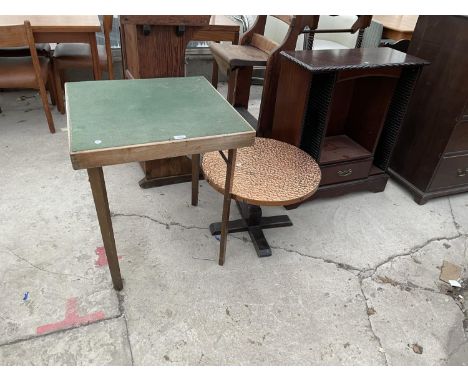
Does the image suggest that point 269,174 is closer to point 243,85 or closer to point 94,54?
point 243,85

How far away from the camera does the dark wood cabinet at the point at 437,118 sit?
1983 millimetres

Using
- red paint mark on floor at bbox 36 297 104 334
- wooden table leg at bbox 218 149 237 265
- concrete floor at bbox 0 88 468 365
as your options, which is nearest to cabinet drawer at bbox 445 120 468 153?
concrete floor at bbox 0 88 468 365

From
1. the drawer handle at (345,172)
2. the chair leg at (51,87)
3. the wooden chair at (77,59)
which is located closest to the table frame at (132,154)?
the drawer handle at (345,172)

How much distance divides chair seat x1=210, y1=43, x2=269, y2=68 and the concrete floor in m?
0.84

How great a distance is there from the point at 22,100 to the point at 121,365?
9.90ft

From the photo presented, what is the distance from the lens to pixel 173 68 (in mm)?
2062

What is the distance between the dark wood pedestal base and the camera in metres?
1.94

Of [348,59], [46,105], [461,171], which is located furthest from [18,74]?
[461,171]

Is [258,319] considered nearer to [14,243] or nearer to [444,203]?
[14,243]

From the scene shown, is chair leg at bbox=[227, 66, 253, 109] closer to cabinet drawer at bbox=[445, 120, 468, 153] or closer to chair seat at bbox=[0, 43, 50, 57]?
cabinet drawer at bbox=[445, 120, 468, 153]

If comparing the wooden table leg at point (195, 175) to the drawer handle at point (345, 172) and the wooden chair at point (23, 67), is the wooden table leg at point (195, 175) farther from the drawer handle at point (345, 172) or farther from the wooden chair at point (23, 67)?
the wooden chair at point (23, 67)

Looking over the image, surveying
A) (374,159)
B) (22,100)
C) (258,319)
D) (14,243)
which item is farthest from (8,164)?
(374,159)

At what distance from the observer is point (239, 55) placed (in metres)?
2.17

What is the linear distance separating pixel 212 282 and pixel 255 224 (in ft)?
1.54
